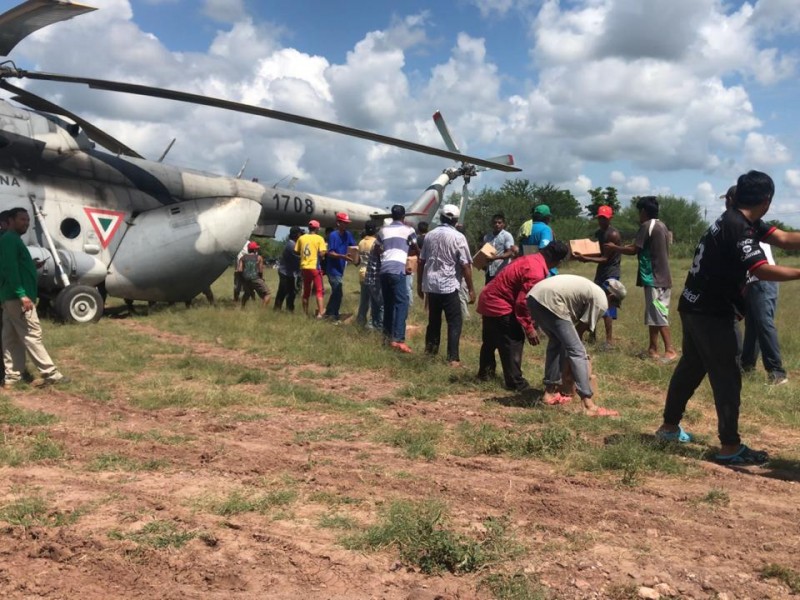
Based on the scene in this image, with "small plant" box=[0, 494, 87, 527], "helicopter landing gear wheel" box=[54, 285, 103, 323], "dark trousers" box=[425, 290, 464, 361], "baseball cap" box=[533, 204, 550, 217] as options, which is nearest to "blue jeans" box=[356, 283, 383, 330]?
"dark trousers" box=[425, 290, 464, 361]

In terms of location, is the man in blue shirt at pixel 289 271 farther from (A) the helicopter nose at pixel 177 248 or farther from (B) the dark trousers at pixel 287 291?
(A) the helicopter nose at pixel 177 248

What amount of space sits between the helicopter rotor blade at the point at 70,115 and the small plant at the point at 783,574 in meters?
10.7

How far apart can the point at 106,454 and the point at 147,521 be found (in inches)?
49.7

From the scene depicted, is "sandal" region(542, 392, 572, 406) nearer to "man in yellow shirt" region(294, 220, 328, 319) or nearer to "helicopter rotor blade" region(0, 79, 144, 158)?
"man in yellow shirt" region(294, 220, 328, 319)

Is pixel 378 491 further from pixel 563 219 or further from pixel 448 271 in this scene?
pixel 563 219

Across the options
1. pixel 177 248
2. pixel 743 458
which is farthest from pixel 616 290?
pixel 177 248

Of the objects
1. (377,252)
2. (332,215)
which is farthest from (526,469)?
(332,215)

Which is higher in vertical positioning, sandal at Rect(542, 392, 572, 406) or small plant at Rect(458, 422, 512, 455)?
sandal at Rect(542, 392, 572, 406)

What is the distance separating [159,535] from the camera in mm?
3033

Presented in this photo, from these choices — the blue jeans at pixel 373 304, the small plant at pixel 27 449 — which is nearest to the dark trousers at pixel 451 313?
the blue jeans at pixel 373 304

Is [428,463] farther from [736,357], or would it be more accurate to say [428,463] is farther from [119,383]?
[119,383]

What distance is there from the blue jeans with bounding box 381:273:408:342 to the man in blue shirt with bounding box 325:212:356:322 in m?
2.43

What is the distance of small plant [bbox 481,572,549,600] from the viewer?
2541 millimetres

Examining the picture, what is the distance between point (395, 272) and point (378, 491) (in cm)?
477
